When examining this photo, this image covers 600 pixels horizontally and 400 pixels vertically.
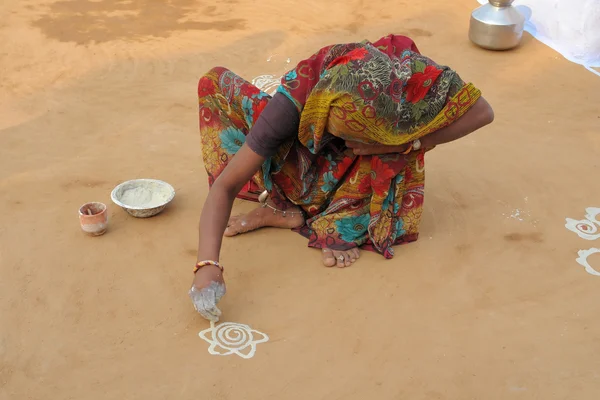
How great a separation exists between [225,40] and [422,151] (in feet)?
9.37

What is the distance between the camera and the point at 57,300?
2516 mm

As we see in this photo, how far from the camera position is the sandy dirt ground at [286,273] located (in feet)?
7.27

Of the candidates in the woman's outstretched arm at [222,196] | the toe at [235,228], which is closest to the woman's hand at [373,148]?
the woman's outstretched arm at [222,196]

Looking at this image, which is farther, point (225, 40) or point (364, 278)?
point (225, 40)

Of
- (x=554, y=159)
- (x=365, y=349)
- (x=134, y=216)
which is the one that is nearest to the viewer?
(x=365, y=349)

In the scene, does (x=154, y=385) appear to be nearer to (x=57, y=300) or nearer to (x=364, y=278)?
(x=57, y=300)

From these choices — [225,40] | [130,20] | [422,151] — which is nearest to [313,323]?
[422,151]

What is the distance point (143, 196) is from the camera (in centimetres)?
311

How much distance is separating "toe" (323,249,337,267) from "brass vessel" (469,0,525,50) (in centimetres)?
274

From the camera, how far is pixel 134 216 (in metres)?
3.00

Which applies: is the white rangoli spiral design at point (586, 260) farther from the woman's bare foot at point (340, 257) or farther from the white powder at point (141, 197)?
the white powder at point (141, 197)

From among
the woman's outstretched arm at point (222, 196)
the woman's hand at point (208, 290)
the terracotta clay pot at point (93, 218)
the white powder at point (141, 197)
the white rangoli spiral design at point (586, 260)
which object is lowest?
the white rangoli spiral design at point (586, 260)

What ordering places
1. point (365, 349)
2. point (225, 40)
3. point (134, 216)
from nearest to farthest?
point (365, 349) < point (134, 216) < point (225, 40)

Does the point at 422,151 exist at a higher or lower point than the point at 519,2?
higher
